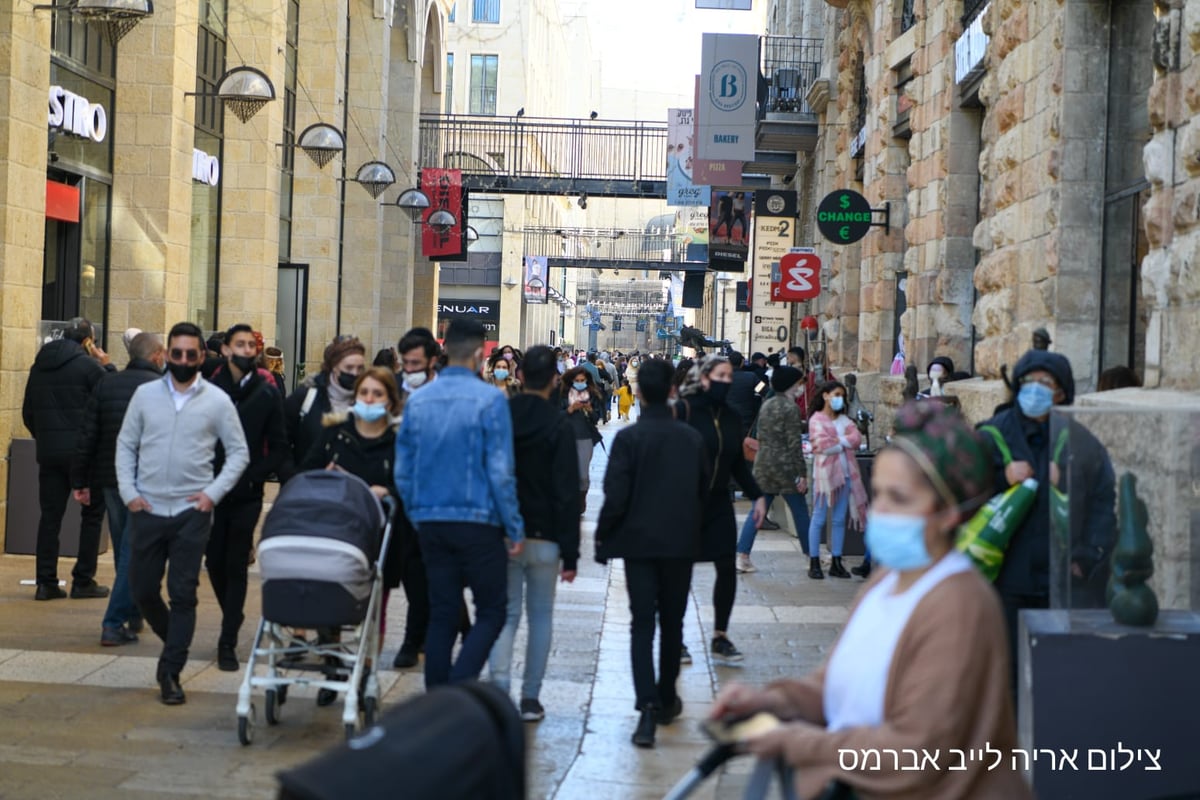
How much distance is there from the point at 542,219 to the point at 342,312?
44975 millimetres

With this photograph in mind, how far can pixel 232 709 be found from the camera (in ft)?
25.1

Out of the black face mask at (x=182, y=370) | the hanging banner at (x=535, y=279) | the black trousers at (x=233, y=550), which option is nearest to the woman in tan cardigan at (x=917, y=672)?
the black face mask at (x=182, y=370)

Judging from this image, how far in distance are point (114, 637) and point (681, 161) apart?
28.3 metres

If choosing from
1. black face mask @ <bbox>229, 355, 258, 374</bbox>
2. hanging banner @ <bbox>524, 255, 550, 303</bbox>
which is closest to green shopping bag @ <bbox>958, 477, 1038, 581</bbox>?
black face mask @ <bbox>229, 355, 258, 374</bbox>

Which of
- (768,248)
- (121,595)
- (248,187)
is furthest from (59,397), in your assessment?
(768,248)

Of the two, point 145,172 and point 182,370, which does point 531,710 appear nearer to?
point 182,370

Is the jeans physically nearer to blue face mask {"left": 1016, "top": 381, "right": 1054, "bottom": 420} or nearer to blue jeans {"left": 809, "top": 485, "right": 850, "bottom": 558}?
blue face mask {"left": 1016, "top": 381, "right": 1054, "bottom": 420}

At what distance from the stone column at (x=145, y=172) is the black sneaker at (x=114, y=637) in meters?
7.83

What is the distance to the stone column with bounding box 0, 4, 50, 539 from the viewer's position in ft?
40.7

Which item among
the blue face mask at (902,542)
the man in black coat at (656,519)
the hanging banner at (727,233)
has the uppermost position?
the hanging banner at (727,233)

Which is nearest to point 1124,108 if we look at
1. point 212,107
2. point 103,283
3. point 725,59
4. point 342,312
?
point 103,283

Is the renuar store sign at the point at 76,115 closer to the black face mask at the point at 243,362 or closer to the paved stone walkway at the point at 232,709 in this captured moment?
the paved stone walkway at the point at 232,709

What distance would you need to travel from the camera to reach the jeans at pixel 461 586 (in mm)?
6879

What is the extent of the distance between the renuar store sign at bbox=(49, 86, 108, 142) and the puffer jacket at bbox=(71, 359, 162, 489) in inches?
252
